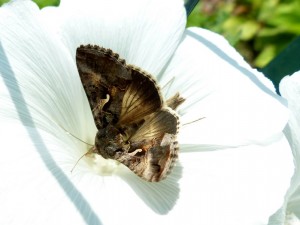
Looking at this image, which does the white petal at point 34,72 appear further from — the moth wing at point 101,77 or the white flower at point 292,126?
the white flower at point 292,126

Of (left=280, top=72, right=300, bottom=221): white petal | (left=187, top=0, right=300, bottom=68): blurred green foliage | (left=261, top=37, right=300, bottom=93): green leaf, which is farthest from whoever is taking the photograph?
(left=187, top=0, right=300, bottom=68): blurred green foliage

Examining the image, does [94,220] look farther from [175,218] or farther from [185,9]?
[185,9]

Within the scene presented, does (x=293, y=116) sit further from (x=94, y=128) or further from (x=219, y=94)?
(x=94, y=128)

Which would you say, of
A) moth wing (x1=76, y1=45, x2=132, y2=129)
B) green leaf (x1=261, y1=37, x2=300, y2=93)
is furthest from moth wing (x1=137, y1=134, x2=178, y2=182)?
green leaf (x1=261, y1=37, x2=300, y2=93)

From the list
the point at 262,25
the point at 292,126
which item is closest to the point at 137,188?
the point at 292,126

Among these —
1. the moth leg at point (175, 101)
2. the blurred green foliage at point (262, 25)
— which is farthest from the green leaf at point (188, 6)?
the blurred green foliage at point (262, 25)

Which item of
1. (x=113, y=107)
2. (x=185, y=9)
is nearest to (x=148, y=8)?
(x=185, y=9)

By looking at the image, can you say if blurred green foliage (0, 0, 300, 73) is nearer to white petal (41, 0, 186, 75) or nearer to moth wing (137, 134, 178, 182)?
white petal (41, 0, 186, 75)
